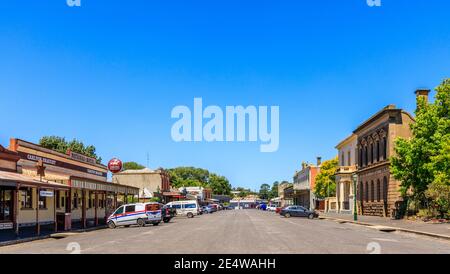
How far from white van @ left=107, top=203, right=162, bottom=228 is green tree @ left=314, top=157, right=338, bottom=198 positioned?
207 ft

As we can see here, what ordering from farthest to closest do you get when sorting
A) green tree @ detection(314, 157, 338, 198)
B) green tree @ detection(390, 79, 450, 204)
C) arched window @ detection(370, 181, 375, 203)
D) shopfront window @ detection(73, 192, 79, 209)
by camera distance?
green tree @ detection(314, 157, 338, 198)
arched window @ detection(370, 181, 375, 203)
shopfront window @ detection(73, 192, 79, 209)
green tree @ detection(390, 79, 450, 204)

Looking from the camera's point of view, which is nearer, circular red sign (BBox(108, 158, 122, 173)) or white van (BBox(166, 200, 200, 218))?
circular red sign (BBox(108, 158, 122, 173))

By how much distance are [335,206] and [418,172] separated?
4412 cm

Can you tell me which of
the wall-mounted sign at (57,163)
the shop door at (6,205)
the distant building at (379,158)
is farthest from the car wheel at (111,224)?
the distant building at (379,158)

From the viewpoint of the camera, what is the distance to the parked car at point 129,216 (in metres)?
43.9

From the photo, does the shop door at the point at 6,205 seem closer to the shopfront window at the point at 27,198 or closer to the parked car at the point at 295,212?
the shopfront window at the point at 27,198

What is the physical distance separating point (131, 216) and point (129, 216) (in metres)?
0.15

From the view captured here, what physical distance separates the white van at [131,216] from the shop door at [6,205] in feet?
27.1

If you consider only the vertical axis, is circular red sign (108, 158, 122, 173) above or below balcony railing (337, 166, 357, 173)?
above

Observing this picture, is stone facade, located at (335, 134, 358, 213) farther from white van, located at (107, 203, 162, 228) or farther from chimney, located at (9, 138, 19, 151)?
chimney, located at (9, 138, 19, 151)

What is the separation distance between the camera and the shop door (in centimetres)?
3709

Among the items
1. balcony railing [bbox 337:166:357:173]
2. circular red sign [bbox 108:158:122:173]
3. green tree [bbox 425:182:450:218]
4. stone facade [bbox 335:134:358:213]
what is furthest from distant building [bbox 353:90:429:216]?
circular red sign [bbox 108:158:122:173]
